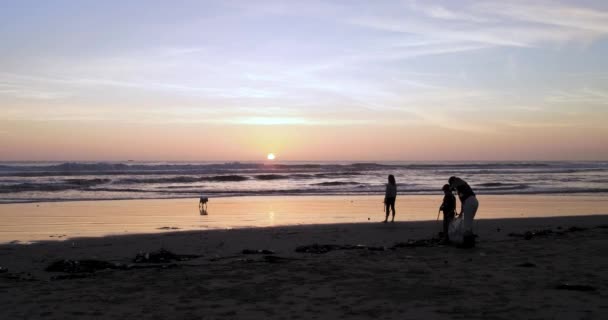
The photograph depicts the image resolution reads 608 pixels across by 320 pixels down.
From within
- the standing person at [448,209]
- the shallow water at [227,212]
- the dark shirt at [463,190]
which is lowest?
the shallow water at [227,212]

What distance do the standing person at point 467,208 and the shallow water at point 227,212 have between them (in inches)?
226

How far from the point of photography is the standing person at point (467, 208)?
35.7 ft

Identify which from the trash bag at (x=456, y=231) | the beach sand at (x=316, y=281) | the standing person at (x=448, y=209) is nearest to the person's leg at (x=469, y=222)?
the trash bag at (x=456, y=231)

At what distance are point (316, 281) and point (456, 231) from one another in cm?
439

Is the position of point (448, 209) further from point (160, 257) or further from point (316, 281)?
point (160, 257)

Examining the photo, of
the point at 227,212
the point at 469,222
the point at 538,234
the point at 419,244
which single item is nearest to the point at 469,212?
the point at 469,222

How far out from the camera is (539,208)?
21.6 metres

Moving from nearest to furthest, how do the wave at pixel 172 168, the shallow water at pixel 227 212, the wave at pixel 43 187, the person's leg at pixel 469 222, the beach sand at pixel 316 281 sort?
the beach sand at pixel 316 281
the person's leg at pixel 469 222
the shallow water at pixel 227 212
the wave at pixel 43 187
the wave at pixel 172 168

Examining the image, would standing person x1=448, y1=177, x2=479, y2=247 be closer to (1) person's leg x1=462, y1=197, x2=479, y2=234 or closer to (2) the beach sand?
(1) person's leg x1=462, y1=197, x2=479, y2=234

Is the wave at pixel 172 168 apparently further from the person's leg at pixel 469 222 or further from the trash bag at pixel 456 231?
the person's leg at pixel 469 222

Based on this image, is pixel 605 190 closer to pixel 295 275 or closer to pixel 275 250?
pixel 275 250

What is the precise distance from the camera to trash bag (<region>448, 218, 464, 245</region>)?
11047 mm

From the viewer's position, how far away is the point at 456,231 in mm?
11172

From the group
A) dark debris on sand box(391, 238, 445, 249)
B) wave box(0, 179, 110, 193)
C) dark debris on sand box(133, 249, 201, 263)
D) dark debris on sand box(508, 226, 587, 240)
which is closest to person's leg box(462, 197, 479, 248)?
dark debris on sand box(391, 238, 445, 249)
